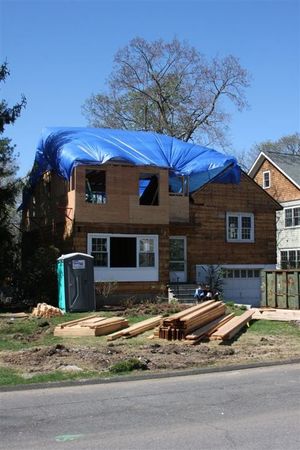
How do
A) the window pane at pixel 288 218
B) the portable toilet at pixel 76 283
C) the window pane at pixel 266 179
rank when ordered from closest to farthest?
the portable toilet at pixel 76 283
the window pane at pixel 288 218
the window pane at pixel 266 179

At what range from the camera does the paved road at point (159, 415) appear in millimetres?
5914

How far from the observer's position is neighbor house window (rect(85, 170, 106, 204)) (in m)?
26.3

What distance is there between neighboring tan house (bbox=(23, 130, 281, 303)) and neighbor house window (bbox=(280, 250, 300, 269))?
10588 millimetres

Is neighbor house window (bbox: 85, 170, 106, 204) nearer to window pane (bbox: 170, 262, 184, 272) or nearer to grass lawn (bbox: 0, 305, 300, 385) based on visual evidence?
window pane (bbox: 170, 262, 184, 272)

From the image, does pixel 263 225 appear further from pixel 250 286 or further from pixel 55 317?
pixel 55 317

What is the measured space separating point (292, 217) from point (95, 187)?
17795mm

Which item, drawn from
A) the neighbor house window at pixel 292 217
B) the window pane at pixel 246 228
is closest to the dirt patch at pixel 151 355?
the window pane at pixel 246 228

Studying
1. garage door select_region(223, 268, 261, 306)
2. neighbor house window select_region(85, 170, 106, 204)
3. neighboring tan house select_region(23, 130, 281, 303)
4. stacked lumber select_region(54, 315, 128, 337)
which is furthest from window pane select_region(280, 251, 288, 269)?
stacked lumber select_region(54, 315, 128, 337)

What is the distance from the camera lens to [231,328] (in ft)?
49.0

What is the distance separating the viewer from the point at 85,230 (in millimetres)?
24484

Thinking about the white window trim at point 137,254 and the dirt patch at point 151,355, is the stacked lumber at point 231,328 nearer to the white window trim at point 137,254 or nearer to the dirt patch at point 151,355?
the dirt patch at point 151,355

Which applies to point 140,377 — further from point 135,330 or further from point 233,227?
point 233,227

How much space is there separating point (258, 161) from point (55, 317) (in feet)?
97.4

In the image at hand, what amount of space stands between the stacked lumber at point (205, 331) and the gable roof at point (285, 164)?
25829 millimetres
